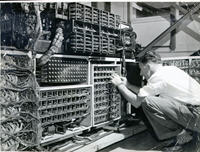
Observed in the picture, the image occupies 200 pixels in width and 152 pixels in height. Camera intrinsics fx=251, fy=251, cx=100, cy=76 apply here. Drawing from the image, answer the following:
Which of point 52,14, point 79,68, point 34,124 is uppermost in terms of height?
point 52,14

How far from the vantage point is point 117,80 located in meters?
1.77

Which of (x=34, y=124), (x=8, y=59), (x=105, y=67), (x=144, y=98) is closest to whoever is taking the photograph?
(x=8, y=59)

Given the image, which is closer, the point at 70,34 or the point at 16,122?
the point at 16,122

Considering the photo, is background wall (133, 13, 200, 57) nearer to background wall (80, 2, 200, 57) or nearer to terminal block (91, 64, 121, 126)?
background wall (80, 2, 200, 57)

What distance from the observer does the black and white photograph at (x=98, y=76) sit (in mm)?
1275

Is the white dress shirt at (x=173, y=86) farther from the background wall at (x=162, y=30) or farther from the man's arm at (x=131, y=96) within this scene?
the background wall at (x=162, y=30)

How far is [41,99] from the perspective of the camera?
1313 mm

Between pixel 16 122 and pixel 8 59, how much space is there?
32 centimetres

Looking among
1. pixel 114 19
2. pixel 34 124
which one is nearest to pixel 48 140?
pixel 34 124

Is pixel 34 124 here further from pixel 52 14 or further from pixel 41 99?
pixel 52 14

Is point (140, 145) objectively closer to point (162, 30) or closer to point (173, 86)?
point (173, 86)

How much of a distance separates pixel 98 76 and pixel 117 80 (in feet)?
0.52

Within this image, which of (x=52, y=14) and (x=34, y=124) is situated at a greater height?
(x=52, y=14)

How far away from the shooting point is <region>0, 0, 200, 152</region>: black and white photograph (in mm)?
1275
